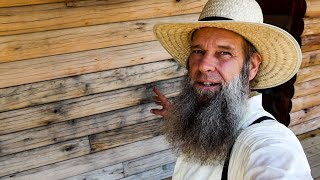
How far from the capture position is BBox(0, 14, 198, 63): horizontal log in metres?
2.38

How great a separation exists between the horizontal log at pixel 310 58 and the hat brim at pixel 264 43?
263 centimetres

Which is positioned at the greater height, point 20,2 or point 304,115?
point 20,2

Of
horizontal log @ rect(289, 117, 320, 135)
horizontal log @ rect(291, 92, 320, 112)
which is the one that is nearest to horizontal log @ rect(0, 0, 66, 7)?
horizontal log @ rect(291, 92, 320, 112)

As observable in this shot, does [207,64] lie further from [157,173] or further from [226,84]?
[157,173]

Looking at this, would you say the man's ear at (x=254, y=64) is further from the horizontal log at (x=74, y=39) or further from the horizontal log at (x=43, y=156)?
the horizontal log at (x=43, y=156)

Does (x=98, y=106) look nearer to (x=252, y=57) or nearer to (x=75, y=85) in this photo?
(x=75, y=85)

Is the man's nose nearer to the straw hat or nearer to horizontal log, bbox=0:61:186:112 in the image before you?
the straw hat

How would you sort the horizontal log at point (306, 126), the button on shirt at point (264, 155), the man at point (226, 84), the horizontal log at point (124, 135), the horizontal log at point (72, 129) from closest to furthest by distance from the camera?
1. the button on shirt at point (264, 155)
2. the man at point (226, 84)
3. the horizontal log at point (72, 129)
4. the horizontal log at point (124, 135)
5. the horizontal log at point (306, 126)

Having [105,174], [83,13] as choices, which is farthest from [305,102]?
[83,13]

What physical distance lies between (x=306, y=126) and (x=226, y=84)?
134 inches

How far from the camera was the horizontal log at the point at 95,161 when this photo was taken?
105 inches

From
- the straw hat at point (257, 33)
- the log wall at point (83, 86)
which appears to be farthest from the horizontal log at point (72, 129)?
the straw hat at point (257, 33)

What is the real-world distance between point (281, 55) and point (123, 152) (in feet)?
5.63

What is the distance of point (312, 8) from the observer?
403 cm
